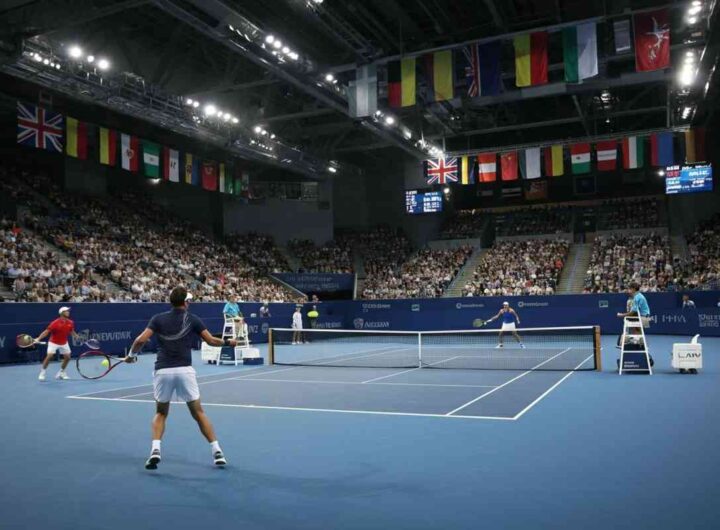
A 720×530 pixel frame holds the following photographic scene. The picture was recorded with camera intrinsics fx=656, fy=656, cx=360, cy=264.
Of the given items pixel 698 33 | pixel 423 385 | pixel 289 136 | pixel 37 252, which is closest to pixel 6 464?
pixel 423 385

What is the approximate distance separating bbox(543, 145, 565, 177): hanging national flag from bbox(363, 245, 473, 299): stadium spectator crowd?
1056cm

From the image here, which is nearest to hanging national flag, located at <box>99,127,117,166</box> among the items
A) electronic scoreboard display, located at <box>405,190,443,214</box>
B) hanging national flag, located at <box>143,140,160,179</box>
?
hanging national flag, located at <box>143,140,160,179</box>

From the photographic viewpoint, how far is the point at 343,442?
829cm

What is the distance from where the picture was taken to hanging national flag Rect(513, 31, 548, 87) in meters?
21.8

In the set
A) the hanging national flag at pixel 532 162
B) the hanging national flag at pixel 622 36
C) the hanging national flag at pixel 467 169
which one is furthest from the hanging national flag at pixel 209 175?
the hanging national flag at pixel 622 36

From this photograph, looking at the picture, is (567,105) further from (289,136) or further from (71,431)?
(71,431)

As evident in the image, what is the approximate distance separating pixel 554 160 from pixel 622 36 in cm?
1237

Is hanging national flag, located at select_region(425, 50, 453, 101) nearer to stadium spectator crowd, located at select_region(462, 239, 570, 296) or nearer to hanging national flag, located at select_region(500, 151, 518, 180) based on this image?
hanging national flag, located at select_region(500, 151, 518, 180)

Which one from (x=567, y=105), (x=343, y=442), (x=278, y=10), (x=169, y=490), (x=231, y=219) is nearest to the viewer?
(x=169, y=490)

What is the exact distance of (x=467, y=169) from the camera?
3594 centimetres

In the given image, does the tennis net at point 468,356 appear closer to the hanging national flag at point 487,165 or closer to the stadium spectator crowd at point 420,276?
the hanging national flag at point 487,165

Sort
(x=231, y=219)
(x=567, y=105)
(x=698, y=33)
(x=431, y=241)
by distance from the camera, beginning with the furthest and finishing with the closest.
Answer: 1. (x=431, y=241)
2. (x=231, y=219)
3. (x=567, y=105)
4. (x=698, y=33)

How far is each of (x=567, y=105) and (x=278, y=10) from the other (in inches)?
796

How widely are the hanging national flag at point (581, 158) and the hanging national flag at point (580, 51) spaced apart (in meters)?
12.2
